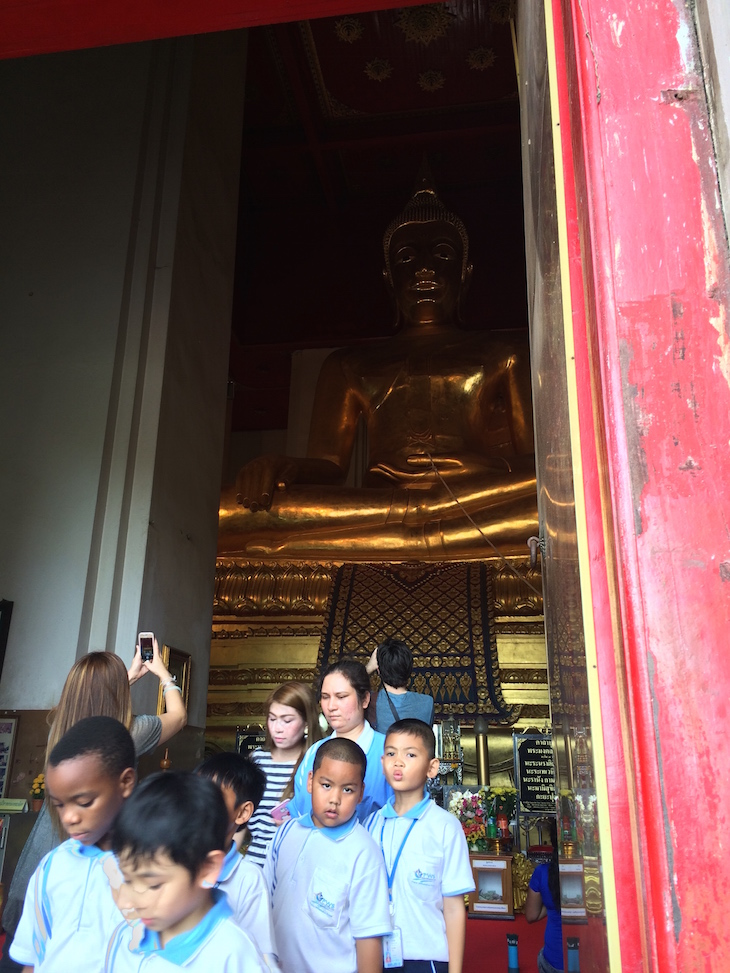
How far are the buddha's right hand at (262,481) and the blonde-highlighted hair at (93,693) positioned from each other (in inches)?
118

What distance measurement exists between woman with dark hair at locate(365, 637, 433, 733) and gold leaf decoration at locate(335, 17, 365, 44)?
15.2 feet

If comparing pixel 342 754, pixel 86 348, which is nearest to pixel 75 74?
pixel 86 348

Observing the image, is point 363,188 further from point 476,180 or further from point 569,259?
point 569,259

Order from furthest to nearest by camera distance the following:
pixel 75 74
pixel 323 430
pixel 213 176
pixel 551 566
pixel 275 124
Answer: pixel 275 124 < pixel 323 430 < pixel 213 176 < pixel 75 74 < pixel 551 566

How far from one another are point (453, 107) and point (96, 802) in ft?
18.6

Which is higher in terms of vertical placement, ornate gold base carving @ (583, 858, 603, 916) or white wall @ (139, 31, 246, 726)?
white wall @ (139, 31, 246, 726)

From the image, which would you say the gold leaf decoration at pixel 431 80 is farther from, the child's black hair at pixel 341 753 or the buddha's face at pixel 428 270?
the child's black hair at pixel 341 753

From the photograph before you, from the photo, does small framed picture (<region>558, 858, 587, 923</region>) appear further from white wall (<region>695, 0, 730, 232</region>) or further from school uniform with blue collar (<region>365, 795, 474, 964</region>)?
white wall (<region>695, 0, 730, 232</region>)

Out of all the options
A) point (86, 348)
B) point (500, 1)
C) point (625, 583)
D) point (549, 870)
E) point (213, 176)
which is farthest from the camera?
point (500, 1)

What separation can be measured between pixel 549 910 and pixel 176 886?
4.96 ft

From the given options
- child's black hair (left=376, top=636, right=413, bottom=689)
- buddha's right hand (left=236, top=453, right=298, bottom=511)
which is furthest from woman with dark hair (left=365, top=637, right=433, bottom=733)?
buddha's right hand (left=236, top=453, right=298, bottom=511)

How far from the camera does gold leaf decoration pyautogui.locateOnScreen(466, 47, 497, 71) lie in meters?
5.41

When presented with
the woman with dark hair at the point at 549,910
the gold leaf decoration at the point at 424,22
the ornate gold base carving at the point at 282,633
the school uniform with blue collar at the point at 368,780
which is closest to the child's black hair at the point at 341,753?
the school uniform with blue collar at the point at 368,780

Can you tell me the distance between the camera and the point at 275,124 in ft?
19.3
